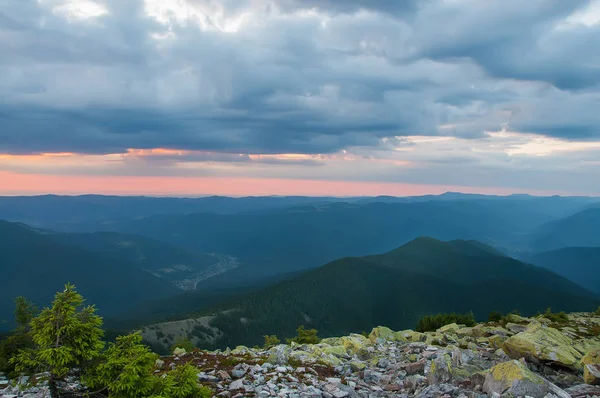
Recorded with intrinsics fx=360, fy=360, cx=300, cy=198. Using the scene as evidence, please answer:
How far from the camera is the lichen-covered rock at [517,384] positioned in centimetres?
1697

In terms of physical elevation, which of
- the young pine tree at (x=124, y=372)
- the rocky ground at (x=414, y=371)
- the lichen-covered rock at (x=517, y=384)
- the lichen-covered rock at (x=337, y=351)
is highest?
the young pine tree at (x=124, y=372)

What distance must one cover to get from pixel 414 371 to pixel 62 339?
20069mm

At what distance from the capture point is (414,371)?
2338cm

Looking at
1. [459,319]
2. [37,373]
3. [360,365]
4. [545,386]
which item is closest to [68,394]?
[37,373]

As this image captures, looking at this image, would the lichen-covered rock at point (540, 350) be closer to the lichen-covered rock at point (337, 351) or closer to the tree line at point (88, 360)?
the lichen-covered rock at point (337, 351)

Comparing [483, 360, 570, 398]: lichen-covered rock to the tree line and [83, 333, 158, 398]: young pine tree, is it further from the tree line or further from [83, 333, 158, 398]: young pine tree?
[83, 333, 158, 398]: young pine tree

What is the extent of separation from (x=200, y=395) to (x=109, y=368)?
4.17m

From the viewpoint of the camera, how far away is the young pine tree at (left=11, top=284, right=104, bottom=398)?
15273 millimetres

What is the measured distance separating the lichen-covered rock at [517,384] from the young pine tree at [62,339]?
19058 millimetres

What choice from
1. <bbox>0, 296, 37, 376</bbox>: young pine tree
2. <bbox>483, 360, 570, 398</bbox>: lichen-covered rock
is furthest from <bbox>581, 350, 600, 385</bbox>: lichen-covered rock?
<bbox>0, 296, 37, 376</bbox>: young pine tree

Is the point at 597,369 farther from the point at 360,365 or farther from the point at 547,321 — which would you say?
the point at 547,321

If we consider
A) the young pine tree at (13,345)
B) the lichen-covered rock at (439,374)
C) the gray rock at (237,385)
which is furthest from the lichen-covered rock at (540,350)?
→ the young pine tree at (13,345)

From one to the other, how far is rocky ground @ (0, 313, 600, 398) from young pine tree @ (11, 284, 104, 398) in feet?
15.8

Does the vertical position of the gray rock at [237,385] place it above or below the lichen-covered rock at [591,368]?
below
